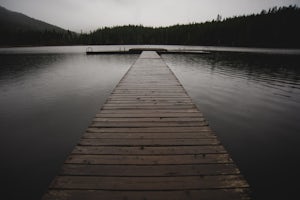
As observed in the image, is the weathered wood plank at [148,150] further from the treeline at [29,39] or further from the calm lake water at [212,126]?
the treeline at [29,39]

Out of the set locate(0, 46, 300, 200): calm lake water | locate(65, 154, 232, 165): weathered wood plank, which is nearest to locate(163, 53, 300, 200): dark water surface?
locate(0, 46, 300, 200): calm lake water

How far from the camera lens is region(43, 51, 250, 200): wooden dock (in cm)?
217

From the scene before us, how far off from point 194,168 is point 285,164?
138 inches

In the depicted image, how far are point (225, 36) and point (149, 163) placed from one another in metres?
104

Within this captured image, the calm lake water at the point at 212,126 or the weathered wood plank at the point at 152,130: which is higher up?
the weathered wood plank at the point at 152,130

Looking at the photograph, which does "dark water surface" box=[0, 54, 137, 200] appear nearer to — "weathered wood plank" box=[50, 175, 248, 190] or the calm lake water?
the calm lake water

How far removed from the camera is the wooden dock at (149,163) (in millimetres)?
2168

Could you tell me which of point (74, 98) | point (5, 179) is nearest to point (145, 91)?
point (5, 179)

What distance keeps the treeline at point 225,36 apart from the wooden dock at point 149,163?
88225mm

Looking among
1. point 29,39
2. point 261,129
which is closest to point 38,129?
point 261,129

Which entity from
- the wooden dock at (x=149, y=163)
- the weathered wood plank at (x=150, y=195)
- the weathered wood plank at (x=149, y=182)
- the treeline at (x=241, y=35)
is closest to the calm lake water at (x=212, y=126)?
the wooden dock at (x=149, y=163)

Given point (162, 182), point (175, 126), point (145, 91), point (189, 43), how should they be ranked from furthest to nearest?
point (189, 43), point (145, 91), point (175, 126), point (162, 182)

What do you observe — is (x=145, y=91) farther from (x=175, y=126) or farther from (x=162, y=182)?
(x=162, y=182)

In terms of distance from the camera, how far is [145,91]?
22.5 feet
